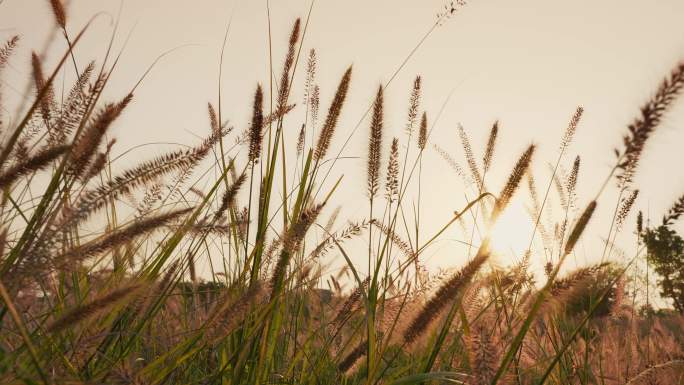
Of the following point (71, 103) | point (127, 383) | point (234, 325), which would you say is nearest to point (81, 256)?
point (127, 383)

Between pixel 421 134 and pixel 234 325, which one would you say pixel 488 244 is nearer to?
pixel 234 325

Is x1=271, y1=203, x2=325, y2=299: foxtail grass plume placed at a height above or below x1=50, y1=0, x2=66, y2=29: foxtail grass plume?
below

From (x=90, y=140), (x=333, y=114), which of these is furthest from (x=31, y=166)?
(x=333, y=114)

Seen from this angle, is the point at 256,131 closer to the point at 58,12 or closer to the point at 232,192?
the point at 232,192

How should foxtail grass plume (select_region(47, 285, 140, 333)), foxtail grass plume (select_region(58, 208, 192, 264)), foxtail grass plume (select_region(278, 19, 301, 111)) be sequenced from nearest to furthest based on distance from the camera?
1. foxtail grass plume (select_region(47, 285, 140, 333))
2. foxtail grass plume (select_region(58, 208, 192, 264))
3. foxtail grass plume (select_region(278, 19, 301, 111))

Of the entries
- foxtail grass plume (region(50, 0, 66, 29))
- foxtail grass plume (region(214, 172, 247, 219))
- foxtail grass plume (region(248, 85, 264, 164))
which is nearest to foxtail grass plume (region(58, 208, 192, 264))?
foxtail grass plume (region(214, 172, 247, 219))

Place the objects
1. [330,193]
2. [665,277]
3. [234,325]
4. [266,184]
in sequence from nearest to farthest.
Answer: [234,325], [266,184], [330,193], [665,277]

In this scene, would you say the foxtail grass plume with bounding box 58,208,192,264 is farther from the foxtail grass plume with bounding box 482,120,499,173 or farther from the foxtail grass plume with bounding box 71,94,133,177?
the foxtail grass plume with bounding box 482,120,499,173

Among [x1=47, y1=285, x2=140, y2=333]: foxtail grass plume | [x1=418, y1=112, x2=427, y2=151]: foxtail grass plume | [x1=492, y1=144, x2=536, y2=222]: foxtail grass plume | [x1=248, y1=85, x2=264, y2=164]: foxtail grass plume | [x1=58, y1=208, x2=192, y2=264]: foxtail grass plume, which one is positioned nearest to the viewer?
[x1=47, y1=285, x2=140, y2=333]: foxtail grass plume

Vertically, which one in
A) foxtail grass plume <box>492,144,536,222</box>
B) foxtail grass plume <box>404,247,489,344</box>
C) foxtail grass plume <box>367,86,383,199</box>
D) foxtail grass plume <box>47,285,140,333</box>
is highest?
foxtail grass plume <box>367,86,383,199</box>

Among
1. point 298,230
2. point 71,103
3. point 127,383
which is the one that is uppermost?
point 71,103

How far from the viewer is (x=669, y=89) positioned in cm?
121

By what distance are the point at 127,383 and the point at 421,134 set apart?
7.86 ft

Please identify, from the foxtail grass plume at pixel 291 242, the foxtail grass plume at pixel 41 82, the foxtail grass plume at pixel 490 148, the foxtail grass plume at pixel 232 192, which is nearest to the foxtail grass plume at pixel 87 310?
the foxtail grass plume at pixel 291 242
